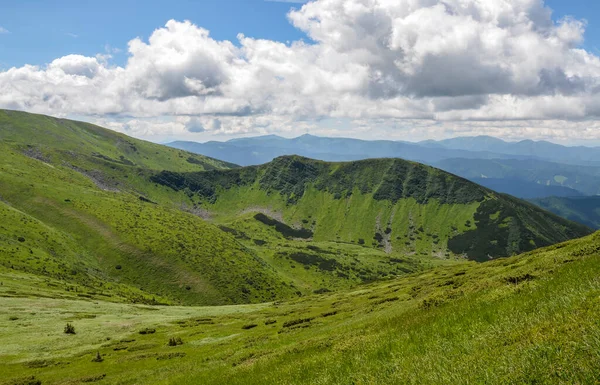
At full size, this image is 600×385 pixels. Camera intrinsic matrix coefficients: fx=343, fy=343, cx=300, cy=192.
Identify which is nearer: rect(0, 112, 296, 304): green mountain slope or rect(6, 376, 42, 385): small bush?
rect(6, 376, 42, 385): small bush

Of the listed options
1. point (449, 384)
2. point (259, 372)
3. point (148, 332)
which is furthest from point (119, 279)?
point (449, 384)

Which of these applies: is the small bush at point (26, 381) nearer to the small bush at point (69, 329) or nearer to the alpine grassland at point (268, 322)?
the alpine grassland at point (268, 322)

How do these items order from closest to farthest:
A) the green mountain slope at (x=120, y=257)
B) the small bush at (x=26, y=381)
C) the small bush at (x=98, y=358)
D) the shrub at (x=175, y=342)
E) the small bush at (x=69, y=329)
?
the small bush at (x=26, y=381), the small bush at (x=98, y=358), the shrub at (x=175, y=342), the small bush at (x=69, y=329), the green mountain slope at (x=120, y=257)

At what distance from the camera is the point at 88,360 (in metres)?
44.4

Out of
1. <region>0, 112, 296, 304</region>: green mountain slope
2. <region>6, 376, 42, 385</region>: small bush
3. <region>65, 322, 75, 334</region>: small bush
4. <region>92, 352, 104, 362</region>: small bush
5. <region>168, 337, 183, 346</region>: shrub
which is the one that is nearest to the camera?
<region>6, 376, 42, 385</region>: small bush

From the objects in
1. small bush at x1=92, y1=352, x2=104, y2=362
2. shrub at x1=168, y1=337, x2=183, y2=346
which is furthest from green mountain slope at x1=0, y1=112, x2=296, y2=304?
small bush at x1=92, y1=352, x2=104, y2=362

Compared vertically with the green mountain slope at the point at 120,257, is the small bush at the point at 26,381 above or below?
above

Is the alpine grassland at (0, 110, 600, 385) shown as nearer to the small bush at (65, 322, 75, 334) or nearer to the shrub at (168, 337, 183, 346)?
the small bush at (65, 322, 75, 334)

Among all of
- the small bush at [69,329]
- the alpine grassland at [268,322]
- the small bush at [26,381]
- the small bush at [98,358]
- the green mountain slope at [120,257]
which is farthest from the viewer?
the green mountain slope at [120,257]

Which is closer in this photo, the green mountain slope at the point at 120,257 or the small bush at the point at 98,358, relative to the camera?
the small bush at the point at 98,358

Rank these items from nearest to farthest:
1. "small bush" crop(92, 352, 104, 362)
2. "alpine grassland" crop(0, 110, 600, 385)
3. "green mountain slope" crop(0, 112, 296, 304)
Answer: "alpine grassland" crop(0, 110, 600, 385)
"small bush" crop(92, 352, 104, 362)
"green mountain slope" crop(0, 112, 296, 304)

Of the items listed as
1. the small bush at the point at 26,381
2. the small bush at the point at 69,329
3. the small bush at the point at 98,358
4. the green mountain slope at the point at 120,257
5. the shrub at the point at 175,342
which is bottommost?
the green mountain slope at the point at 120,257

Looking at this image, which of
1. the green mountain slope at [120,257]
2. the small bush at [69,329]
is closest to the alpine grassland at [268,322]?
the small bush at [69,329]

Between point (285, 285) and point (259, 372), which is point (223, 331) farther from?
point (285, 285)
